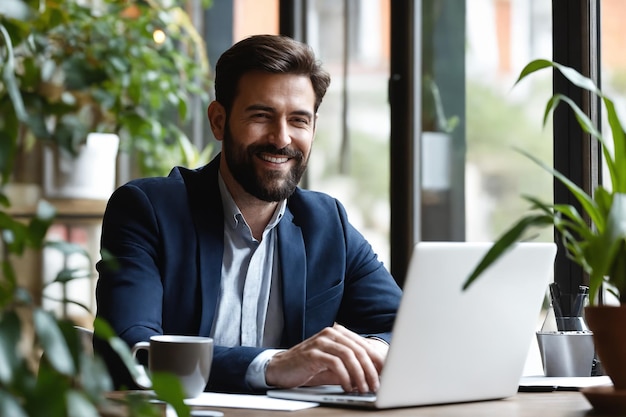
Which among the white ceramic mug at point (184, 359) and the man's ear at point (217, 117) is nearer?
the white ceramic mug at point (184, 359)

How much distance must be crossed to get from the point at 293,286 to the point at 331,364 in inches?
22.8

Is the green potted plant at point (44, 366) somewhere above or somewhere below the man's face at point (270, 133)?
below

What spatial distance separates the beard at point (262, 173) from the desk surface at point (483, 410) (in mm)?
856

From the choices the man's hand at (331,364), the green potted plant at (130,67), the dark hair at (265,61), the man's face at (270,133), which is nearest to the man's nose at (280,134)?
the man's face at (270,133)

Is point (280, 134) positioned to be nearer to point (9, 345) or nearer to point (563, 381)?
point (563, 381)

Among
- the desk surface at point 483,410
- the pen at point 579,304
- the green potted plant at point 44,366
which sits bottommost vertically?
the desk surface at point 483,410

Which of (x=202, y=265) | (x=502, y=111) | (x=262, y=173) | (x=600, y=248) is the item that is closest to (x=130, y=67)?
(x=502, y=111)

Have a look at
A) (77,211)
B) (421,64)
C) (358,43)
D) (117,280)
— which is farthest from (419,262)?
(77,211)

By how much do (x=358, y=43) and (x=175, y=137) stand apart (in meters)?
0.86

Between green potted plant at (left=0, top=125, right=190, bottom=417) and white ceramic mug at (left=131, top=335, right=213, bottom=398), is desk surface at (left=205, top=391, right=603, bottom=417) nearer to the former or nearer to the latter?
white ceramic mug at (left=131, top=335, right=213, bottom=398)

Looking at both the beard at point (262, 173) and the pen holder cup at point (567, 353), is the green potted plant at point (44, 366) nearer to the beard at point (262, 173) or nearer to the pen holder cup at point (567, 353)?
the pen holder cup at point (567, 353)

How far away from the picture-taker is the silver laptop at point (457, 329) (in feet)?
4.78

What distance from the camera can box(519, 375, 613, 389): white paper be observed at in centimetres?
178

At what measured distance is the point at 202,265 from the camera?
2.16m
